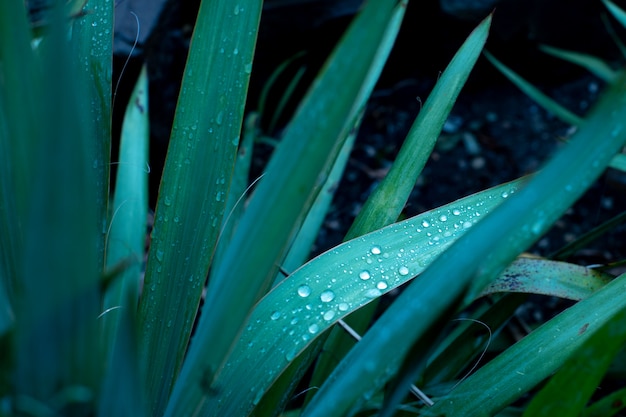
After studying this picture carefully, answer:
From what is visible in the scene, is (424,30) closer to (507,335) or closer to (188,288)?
(507,335)

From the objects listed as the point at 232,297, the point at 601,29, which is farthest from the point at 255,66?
the point at 232,297

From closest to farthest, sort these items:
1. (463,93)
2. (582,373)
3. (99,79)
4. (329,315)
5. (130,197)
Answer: (582,373) → (329,315) → (99,79) → (130,197) → (463,93)

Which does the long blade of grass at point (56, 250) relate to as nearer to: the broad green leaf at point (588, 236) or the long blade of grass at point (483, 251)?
the long blade of grass at point (483, 251)

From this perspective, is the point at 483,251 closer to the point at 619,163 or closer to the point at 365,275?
the point at 365,275

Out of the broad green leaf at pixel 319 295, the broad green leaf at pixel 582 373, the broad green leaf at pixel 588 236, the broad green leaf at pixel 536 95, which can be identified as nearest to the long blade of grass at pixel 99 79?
the broad green leaf at pixel 319 295

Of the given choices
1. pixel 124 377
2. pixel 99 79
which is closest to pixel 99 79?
pixel 99 79
